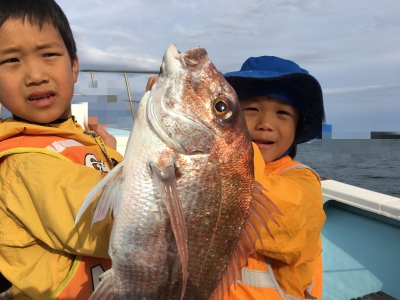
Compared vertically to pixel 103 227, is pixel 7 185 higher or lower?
higher

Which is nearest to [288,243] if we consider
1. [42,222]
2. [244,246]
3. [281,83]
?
[244,246]

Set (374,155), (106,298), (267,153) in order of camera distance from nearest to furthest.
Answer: (106,298) < (267,153) < (374,155)

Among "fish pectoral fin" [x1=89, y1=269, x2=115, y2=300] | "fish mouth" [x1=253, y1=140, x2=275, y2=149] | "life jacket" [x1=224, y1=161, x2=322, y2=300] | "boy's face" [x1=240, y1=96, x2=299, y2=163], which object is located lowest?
"life jacket" [x1=224, y1=161, x2=322, y2=300]

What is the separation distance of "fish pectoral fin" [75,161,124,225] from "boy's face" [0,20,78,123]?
2.66 ft

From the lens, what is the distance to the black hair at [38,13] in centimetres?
171

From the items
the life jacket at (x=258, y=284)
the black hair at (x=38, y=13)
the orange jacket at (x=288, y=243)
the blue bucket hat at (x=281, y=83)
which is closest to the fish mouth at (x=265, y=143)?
the orange jacket at (x=288, y=243)

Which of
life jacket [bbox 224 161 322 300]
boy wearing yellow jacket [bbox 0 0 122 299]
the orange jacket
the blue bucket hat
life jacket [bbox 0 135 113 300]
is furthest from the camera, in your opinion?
the blue bucket hat

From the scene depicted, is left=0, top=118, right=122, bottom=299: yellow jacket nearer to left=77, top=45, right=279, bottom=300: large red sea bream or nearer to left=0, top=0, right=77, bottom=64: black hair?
left=77, top=45, right=279, bottom=300: large red sea bream

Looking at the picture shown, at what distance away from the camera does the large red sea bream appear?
1.32 metres

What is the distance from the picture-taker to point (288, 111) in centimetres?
254

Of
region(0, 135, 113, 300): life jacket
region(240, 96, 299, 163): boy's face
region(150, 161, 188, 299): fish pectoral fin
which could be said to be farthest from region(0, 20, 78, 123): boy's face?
region(240, 96, 299, 163): boy's face

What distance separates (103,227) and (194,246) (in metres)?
0.42

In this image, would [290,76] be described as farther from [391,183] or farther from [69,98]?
[391,183]

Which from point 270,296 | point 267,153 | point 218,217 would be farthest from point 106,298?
point 267,153
